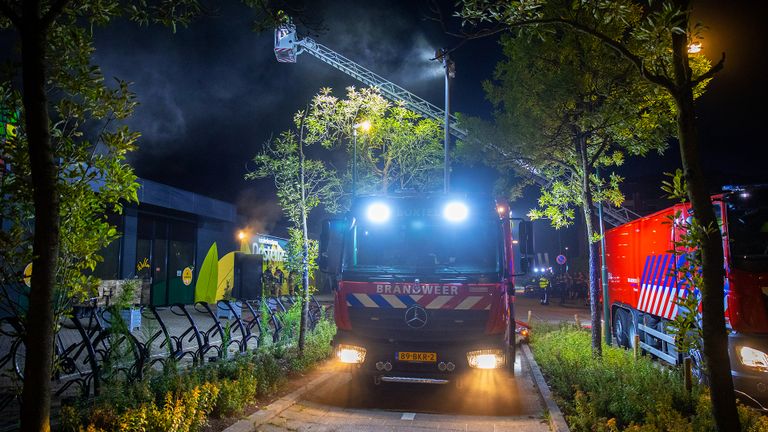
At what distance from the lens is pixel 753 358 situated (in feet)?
21.8

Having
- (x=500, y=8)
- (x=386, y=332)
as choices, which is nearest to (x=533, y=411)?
(x=386, y=332)

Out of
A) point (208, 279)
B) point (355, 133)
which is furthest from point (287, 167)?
point (208, 279)

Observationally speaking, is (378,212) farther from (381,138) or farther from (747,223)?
(381,138)

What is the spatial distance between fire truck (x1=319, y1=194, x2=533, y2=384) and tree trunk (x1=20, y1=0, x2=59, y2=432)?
4.27 meters

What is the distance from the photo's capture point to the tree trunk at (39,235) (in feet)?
11.2

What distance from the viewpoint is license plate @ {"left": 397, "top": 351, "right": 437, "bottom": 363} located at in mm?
6895

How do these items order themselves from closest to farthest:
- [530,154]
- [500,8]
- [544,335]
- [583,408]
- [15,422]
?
[500,8] → [15,422] → [583,408] → [530,154] → [544,335]

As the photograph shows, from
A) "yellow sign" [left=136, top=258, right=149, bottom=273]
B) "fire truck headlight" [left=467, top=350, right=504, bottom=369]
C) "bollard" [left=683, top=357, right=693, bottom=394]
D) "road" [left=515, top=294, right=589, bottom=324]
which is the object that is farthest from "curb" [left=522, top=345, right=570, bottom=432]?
"yellow sign" [left=136, top=258, right=149, bottom=273]

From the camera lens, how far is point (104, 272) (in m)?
18.3

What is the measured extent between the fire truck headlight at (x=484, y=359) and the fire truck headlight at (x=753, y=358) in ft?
10.4

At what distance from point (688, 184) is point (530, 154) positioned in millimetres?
6806

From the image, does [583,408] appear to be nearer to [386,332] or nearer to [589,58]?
[386,332]

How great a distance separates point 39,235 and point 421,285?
4.70 meters

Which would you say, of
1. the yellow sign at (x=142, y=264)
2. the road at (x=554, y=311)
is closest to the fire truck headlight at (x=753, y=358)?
the road at (x=554, y=311)
